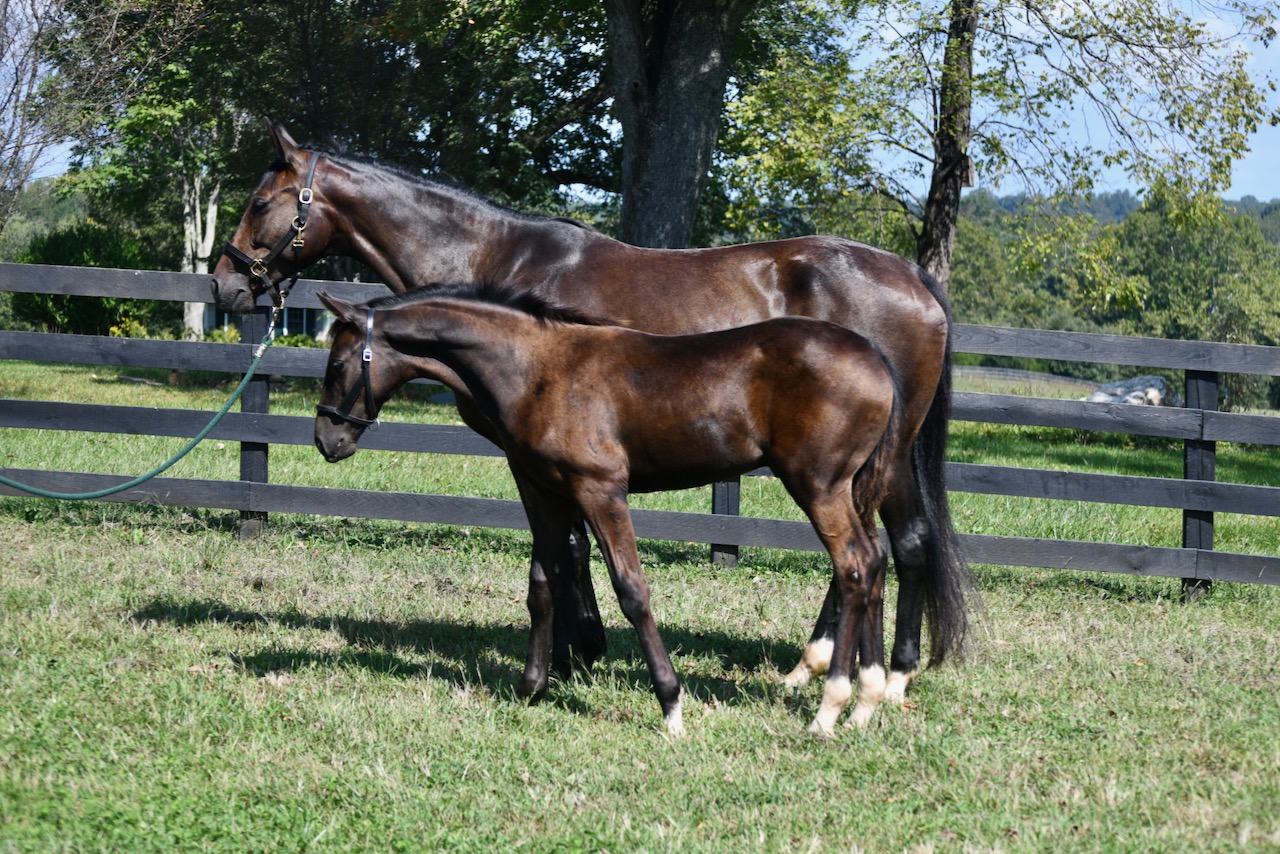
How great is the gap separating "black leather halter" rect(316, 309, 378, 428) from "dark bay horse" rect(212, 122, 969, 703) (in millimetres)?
953

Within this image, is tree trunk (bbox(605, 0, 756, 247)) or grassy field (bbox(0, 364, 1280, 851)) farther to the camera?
tree trunk (bbox(605, 0, 756, 247))

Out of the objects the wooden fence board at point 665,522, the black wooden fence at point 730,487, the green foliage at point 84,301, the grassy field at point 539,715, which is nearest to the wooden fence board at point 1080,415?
the black wooden fence at point 730,487

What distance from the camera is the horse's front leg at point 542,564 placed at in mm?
4855

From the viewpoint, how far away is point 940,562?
534cm

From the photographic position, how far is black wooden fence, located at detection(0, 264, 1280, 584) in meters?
7.05

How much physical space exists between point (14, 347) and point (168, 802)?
18.1 ft

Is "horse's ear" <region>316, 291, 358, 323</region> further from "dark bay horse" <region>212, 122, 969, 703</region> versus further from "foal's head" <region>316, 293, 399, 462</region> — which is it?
"dark bay horse" <region>212, 122, 969, 703</region>

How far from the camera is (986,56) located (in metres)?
17.0

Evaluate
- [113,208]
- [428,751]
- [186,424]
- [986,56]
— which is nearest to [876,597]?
[428,751]

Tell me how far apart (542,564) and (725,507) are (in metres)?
2.74

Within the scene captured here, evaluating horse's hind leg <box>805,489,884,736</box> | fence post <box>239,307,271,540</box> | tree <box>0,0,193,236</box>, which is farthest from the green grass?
tree <box>0,0,193,236</box>

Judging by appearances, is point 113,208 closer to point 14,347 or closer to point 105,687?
point 14,347

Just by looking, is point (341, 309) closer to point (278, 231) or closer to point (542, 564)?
point (278, 231)

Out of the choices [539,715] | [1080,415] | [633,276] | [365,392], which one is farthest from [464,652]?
[1080,415]
